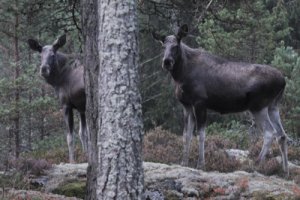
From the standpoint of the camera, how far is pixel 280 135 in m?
12.0

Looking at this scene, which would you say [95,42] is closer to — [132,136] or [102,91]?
[102,91]

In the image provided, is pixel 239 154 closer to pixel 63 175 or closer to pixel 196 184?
pixel 196 184

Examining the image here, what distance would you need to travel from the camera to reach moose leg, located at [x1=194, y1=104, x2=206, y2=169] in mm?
11609

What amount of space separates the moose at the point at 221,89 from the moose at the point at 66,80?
207 centimetres

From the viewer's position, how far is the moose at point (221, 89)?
38.8 feet

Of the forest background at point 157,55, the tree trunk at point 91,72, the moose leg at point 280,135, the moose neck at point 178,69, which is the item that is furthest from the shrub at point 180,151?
the tree trunk at point 91,72

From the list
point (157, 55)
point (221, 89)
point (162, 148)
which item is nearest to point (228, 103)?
point (221, 89)

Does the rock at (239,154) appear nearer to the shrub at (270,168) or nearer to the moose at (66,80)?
the shrub at (270,168)

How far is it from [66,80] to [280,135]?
15.6 feet

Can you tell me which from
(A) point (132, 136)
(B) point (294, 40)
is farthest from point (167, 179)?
(B) point (294, 40)

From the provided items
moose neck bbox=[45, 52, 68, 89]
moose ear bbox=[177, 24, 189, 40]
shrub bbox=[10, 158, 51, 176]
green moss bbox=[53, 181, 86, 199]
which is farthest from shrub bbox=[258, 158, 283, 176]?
moose neck bbox=[45, 52, 68, 89]

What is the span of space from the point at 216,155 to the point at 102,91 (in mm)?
6236

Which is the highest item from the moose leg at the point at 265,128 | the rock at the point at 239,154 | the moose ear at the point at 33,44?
the moose ear at the point at 33,44

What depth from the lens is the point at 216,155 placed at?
12.5m
